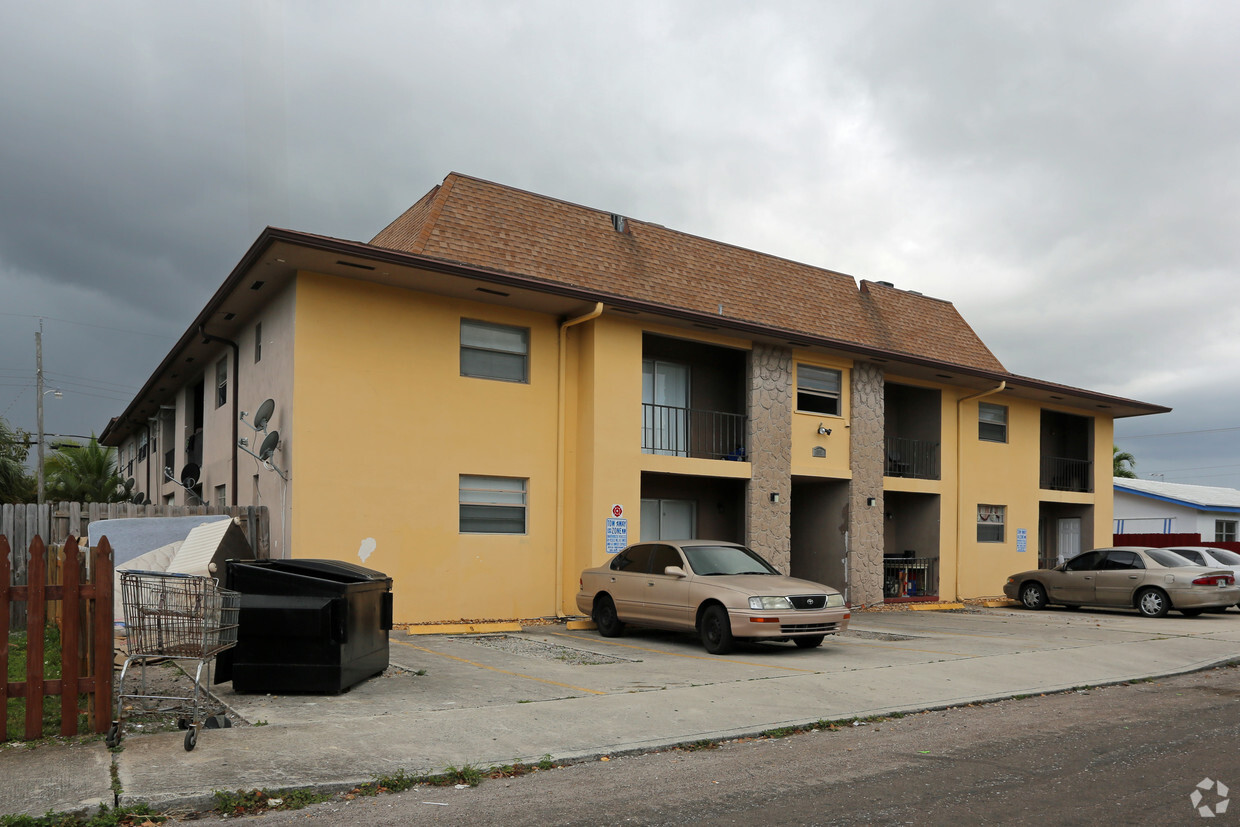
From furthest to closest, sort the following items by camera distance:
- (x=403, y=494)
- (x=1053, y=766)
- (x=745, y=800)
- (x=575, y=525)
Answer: (x=575, y=525), (x=403, y=494), (x=1053, y=766), (x=745, y=800)

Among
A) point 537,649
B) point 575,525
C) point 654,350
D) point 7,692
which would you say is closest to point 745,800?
point 7,692

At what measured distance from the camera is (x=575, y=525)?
17.0m

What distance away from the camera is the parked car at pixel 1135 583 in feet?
63.6

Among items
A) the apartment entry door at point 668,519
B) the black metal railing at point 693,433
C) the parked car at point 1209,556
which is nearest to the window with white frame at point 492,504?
the black metal railing at point 693,433

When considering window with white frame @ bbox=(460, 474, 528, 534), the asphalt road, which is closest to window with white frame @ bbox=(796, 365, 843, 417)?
window with white frame @ bbox=(460, 474, 528, 534)

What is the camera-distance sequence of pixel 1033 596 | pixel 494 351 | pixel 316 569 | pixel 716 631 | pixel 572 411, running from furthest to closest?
pixel 1033 596, pixel 572 411, pixel 494 351, pixel 716 631, pixel 316 569

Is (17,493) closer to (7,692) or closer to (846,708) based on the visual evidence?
(7,692)

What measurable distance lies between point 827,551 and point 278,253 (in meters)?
13.2

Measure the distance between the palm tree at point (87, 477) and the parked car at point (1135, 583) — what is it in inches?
1322

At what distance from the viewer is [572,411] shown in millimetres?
17219

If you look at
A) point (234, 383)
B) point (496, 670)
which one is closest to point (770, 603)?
point (496, 670)

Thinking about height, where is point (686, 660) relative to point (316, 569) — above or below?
below

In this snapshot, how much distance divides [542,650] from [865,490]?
10.3 m

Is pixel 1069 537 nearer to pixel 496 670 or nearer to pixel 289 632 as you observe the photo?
pixel 496 670
